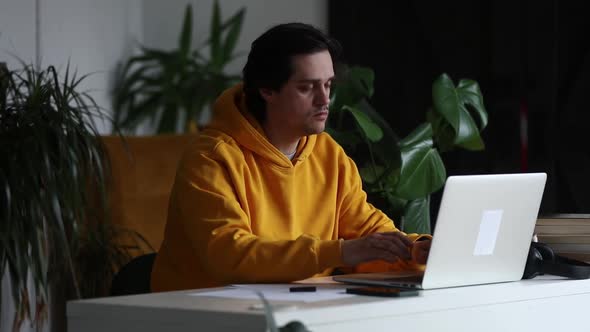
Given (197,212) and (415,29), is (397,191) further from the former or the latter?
(415,29)

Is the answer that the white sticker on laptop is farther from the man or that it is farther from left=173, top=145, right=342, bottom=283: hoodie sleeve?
left=173, top=145, right=342, bottom=283: hoodie sleeve

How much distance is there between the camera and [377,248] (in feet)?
Result: 7.16

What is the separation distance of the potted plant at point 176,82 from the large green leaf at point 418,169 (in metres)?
2.87

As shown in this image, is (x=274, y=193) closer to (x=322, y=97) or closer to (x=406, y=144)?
(x=322, y=97)

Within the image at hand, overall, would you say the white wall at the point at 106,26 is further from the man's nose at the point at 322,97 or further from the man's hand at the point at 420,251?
the man's hand at the point at 420,251

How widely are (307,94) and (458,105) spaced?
1.21 m

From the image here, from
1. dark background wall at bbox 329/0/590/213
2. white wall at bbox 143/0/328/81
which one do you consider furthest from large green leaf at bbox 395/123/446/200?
white wall at bbox 143/0/328/81

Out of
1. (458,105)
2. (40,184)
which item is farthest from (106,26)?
(40,184)

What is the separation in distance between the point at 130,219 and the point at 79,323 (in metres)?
2.09

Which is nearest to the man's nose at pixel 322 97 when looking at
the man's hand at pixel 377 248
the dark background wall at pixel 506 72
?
the man's hand at pixel 377 248

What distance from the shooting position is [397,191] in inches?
136

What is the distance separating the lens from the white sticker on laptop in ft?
6.79

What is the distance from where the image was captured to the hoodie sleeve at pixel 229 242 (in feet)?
7.19

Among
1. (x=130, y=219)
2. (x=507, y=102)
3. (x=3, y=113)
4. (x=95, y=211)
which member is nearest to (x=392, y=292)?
(x=3, y=113)
